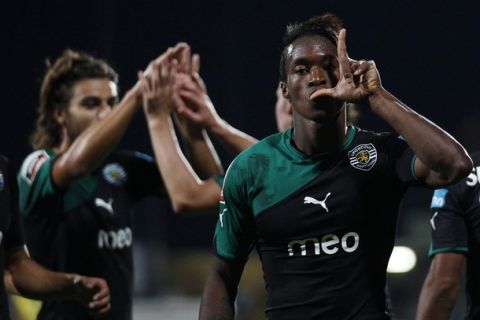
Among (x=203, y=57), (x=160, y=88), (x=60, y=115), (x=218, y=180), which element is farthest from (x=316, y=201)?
(x=203, y=57)

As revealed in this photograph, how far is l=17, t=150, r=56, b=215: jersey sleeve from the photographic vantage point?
4.80 meters

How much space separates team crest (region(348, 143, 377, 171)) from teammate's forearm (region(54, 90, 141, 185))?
162 cm

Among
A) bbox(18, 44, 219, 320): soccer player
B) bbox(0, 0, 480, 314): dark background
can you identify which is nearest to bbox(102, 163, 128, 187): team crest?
bbox(18, 44, 219, 320): soccer player

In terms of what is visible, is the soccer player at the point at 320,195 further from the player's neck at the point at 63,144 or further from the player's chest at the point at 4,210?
the player's neck at the point at 63,144

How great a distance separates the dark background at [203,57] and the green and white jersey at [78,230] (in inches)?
308

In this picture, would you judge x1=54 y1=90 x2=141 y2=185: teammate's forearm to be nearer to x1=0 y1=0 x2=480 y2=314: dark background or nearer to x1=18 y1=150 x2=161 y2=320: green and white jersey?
x1=18 y1=150 x2=161 y2=320: green and white jersey

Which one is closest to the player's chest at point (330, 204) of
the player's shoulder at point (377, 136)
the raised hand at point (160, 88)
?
the player's shoulder at point (377, 136)

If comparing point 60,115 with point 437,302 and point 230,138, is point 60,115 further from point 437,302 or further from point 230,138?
point 437,302

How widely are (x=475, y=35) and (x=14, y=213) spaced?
23.0 feet

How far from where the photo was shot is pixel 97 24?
17766 millimetres

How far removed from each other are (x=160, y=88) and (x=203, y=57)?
1423cm

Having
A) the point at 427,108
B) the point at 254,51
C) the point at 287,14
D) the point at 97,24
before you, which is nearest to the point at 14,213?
the point at 287,14

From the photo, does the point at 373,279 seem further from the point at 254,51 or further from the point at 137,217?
the point at 254,51

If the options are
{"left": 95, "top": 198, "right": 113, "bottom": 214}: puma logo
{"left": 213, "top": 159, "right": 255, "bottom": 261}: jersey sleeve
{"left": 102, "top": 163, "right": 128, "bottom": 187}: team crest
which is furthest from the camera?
{"left": 102, "top": 163, "right": 128, "bottom": 187}: team crest
